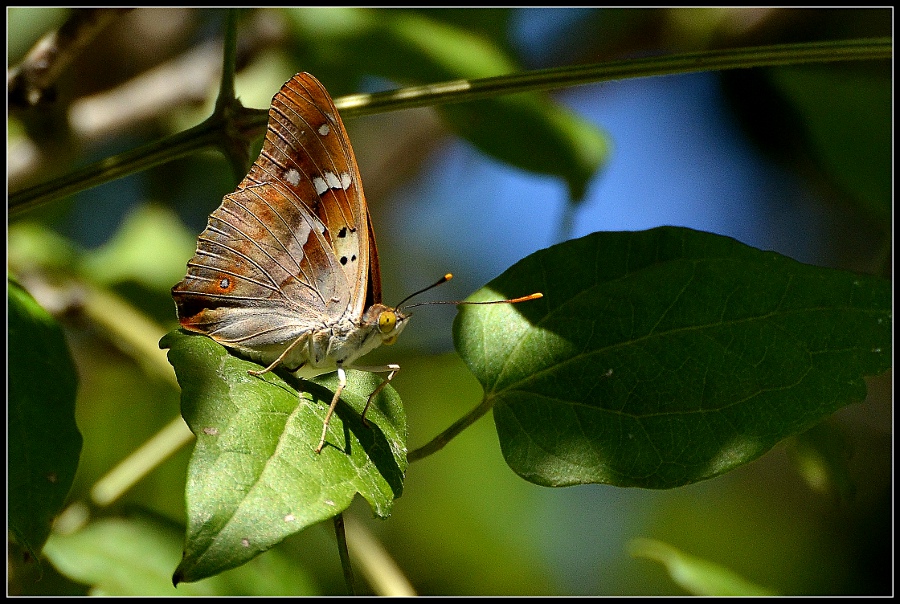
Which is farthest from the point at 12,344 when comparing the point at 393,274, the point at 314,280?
the point at 393,274

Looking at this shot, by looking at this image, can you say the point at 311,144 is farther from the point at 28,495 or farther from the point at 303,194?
the point at 28,495

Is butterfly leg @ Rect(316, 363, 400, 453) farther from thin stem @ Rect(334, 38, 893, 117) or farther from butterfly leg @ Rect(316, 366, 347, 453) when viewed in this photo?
thin stem @ Rect(334, 38, 893, 117)

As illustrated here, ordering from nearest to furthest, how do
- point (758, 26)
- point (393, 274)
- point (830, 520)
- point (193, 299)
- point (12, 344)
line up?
point (12, 344) → point (193, 299) → point (758, 26) → point (830, 520) → point (393, 274)

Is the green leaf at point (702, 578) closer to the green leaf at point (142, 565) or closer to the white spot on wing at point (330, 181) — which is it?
the green leaf at point (142, 565)

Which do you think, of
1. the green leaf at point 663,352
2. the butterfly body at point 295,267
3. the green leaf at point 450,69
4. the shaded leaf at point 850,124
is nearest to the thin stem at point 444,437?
the green leaf at point 663,352

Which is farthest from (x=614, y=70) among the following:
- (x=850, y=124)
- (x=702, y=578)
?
(x=850, y=124)
